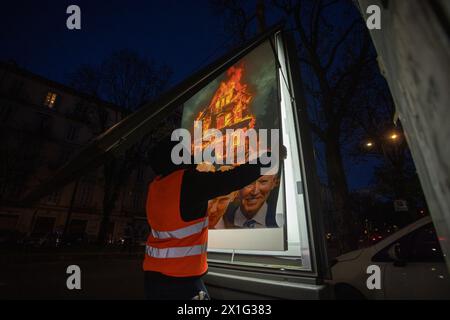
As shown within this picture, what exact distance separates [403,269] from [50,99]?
35731mm

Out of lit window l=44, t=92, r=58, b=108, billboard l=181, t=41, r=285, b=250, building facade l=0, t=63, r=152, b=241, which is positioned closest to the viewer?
billboard l=181, t=41, r=285, b=250

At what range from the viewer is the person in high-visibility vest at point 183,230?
1.89 metres

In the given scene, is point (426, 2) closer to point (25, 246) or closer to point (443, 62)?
point (443, 62)

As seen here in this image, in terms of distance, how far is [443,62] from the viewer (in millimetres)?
451

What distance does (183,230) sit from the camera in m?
1.95

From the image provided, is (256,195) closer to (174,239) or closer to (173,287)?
(174,239)

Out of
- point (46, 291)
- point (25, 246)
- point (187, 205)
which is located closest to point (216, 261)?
point (187, 205)

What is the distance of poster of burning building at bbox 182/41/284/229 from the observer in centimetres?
255

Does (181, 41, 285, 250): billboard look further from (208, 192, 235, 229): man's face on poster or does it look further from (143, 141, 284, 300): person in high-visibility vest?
(143, 141, 284, 300): person in high-visibility vest

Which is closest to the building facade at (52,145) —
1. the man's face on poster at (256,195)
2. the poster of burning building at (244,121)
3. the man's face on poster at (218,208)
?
the poster of burning building at (244,121)

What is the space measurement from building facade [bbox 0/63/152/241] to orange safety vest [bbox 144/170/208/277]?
19.9 metres

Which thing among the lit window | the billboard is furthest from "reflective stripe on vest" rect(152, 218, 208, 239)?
the lit window

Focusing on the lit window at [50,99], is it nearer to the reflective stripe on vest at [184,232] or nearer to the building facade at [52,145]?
the building facade at [52,145]

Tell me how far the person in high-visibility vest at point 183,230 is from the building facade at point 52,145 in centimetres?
1994
